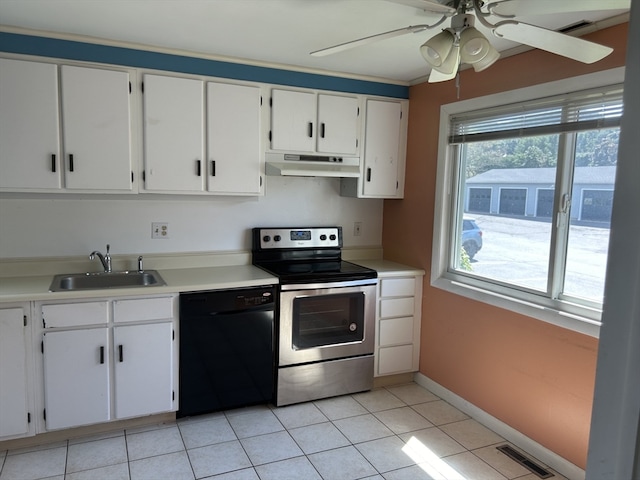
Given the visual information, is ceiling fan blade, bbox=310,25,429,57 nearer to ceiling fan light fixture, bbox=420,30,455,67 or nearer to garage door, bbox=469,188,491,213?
ceiling fan light fixture, bbox=420,30,455,67

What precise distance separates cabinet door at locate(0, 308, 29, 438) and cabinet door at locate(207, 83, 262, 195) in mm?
1363

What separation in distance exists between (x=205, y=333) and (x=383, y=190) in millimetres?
1747

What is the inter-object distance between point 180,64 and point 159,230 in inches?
44.1

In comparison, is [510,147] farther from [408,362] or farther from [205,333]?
[205,333]

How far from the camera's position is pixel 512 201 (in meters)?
2.88

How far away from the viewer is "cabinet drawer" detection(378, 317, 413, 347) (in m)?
3.50

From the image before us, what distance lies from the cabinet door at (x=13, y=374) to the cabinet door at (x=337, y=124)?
219 cm

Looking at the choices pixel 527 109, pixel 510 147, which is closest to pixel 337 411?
pixel 510 147

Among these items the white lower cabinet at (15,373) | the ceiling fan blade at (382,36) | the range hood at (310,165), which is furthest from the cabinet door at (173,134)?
the ceiling fan blade at (382,36)

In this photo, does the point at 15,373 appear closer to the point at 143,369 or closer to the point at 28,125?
the point at 143,369

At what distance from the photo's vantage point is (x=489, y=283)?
305 centimetres

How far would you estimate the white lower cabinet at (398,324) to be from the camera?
348 centimetres

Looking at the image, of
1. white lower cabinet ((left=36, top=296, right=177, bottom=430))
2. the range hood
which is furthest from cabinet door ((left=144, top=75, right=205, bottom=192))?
white lower cabinet ((left=36, top=296, right=177, bottom=430))

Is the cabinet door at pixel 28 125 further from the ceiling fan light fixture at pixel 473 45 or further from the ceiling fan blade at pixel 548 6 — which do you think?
the ceiling fan blade at pixel 548 6
